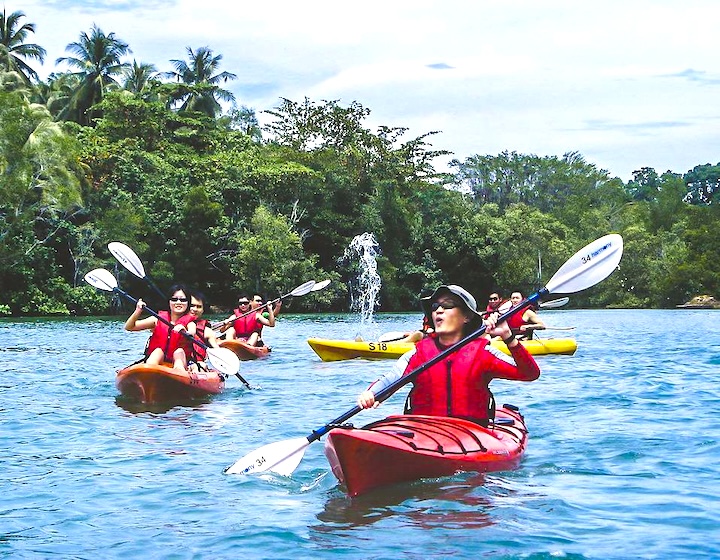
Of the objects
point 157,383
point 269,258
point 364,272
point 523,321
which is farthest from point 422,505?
point 364,272

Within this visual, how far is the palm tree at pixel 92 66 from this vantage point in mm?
35562

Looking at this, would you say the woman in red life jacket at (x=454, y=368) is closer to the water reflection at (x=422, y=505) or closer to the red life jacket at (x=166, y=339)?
the water reflection at (x=422, y=505)

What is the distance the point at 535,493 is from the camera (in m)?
4.88

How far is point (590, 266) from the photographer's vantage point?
19.3ft

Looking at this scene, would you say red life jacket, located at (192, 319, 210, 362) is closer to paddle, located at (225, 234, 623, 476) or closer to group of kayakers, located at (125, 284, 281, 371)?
group of kayakers, located at (125, 284, 281, 371)

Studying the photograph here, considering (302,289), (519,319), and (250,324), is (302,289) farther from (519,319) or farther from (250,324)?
(519,319)

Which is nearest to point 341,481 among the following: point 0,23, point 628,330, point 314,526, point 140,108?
point 314,526

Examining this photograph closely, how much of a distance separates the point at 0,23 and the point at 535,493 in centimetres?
3451

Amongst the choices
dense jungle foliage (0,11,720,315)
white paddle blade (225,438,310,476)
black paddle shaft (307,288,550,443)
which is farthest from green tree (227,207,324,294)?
black paddle shaft (307,288,550,443)

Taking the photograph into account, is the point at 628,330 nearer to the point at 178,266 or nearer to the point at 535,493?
the point at 178,266

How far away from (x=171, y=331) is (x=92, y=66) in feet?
96.0

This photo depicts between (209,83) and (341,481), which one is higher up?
(209,83)

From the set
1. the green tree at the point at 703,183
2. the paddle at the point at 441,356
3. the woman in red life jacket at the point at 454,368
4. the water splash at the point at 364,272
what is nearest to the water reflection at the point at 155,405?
the paddle at the point at 441,356

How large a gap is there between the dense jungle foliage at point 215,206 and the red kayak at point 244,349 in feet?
49.4
